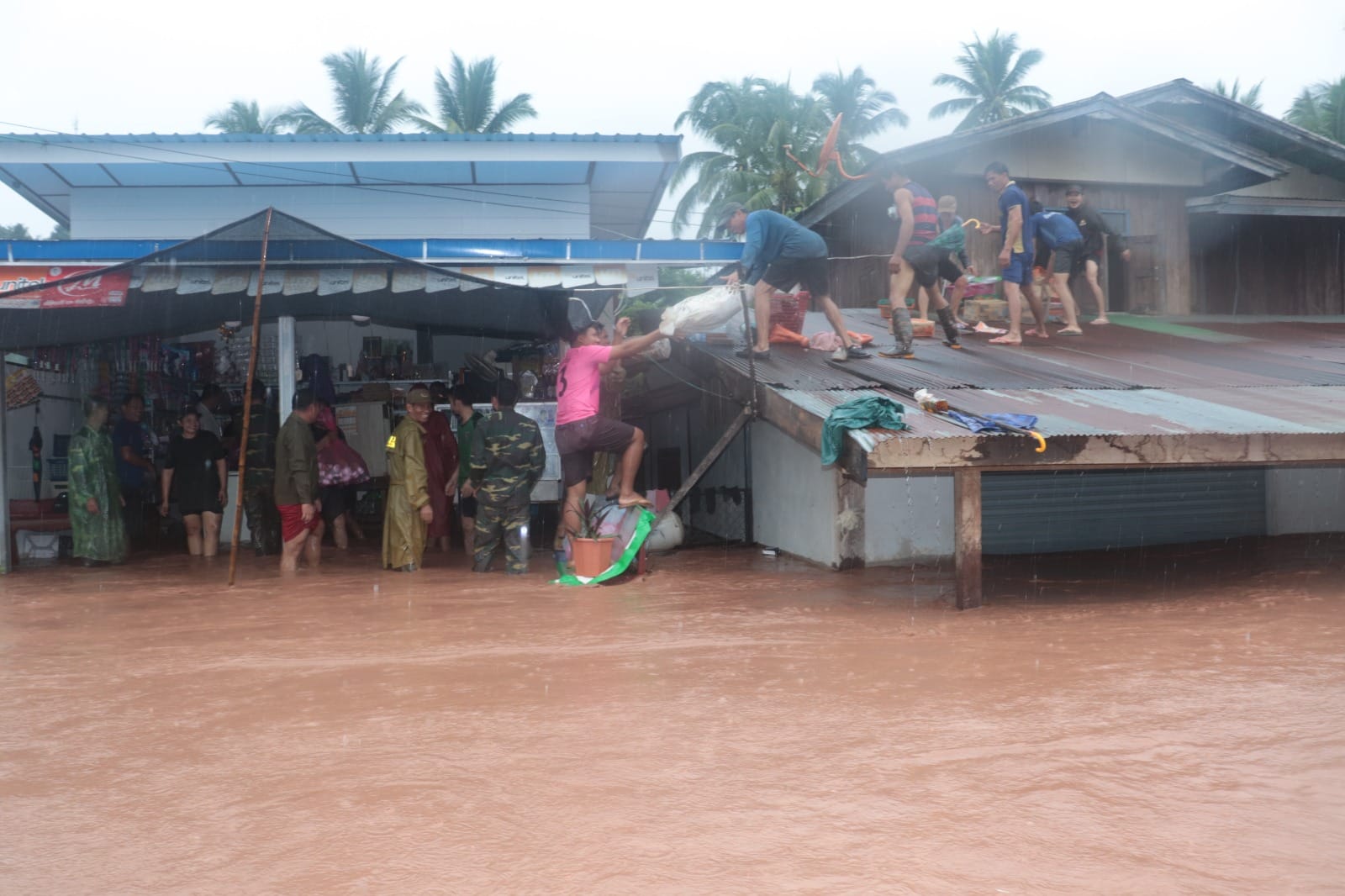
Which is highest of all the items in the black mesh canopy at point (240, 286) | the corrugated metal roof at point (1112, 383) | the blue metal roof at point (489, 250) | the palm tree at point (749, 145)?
the palm tree at point (749, 145)

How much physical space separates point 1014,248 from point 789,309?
7.70 ft

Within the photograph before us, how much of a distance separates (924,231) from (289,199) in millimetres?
8919

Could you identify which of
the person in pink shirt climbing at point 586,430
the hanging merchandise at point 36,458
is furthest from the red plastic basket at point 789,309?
the hanging merchandise at point 36,458

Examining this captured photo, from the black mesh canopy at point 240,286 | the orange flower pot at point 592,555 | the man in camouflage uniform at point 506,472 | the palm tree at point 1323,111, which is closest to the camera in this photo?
the orange flower pot at point 592,555

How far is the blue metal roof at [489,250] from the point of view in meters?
10.2

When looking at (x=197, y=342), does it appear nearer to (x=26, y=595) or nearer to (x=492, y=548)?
(x=26, y=595)

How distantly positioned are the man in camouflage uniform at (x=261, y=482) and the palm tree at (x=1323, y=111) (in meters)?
28.5

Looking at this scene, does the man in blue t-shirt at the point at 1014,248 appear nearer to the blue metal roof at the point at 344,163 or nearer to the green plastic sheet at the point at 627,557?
the green plastic sheet at the point at 627,557

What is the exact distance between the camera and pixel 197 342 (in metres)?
13.9

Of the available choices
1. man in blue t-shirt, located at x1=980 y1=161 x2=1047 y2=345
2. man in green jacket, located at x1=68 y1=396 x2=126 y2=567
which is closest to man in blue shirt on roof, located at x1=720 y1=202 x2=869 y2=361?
man in blue t-shirt, located at x1=980 y1=161 x2=1047 y2=345

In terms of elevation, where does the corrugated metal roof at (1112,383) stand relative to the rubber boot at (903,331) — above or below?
below

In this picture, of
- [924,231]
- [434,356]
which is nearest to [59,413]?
[434,356]

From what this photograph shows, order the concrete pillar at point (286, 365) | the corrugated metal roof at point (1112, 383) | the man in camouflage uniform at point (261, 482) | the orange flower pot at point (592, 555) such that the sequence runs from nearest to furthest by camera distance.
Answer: the corrugated metal roof at point (1112, 383)
the orange flower pot at point (592, 555)
the concrete pillar at point (286, 365)
the man in camouflage uniform at point (261, 482)

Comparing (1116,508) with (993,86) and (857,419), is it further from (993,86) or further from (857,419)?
(993,86)
